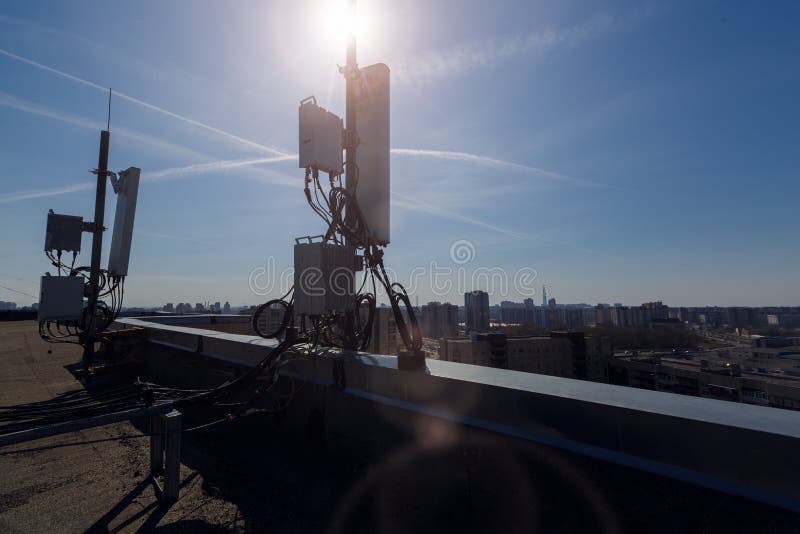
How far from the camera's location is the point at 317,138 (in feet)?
18.9

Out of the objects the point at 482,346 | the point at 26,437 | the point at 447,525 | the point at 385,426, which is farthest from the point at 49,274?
the point at 482,346

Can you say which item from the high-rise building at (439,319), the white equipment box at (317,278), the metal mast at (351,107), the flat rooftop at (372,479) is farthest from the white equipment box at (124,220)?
the high-rise building at (439,319)

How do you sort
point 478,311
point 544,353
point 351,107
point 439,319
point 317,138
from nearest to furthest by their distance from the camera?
1. point 317,138
2. point 351,107
3. point 544,353
4. point 439,319
5. point 478,311

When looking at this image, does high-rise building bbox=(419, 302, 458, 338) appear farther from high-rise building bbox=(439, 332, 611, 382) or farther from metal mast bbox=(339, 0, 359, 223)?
metal mast bbox=(339, 0, 359, 223)

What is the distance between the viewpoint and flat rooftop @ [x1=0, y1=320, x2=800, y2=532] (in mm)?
2252

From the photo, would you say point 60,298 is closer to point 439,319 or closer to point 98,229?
point 98,229

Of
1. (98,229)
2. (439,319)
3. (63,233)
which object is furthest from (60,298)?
(439,319)

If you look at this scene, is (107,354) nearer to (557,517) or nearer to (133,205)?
(133,205)

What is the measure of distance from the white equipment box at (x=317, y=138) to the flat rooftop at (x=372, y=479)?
3.27 metres

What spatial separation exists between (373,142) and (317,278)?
125 inches

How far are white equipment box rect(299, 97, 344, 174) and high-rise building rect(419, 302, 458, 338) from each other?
8197 cm

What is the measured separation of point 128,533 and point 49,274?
1069cm

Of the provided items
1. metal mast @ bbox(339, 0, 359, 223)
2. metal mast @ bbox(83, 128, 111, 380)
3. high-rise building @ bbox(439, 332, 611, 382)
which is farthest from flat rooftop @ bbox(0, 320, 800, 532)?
high-rise building @ bbox(439, 332, 611, 382)

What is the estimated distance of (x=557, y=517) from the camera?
8.29 feet
